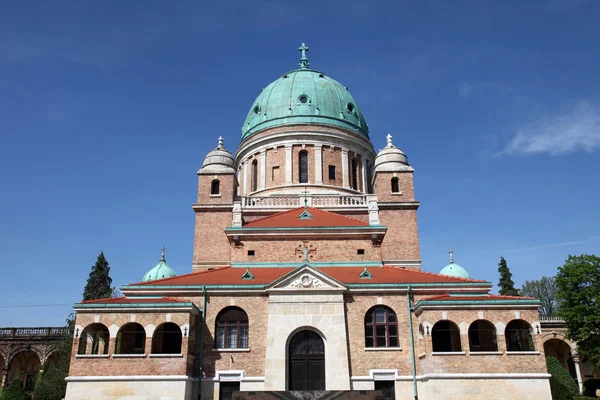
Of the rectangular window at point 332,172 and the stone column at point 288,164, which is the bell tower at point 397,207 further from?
the stone column at point 288,164

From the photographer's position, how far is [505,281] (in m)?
59.8

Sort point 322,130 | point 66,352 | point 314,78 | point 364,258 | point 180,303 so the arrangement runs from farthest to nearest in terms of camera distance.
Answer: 1. point 314,78
2. point 322,130
3. point 66,352
4. point 364,258
5. point 180,303

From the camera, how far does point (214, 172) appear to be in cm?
4034

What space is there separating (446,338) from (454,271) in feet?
78.8

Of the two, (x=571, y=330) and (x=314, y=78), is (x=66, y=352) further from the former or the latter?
(x=571, y=330)

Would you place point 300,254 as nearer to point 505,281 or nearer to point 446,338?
point 446,338

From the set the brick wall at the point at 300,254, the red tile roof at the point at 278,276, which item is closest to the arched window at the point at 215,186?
the brick wall at the point at 300,254

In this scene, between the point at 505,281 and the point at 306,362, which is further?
the point at 505,281

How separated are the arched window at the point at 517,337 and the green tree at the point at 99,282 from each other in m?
36.1

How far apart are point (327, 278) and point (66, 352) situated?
23.1 meters

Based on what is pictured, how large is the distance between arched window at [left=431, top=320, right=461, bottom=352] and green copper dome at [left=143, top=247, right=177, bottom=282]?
3195cm

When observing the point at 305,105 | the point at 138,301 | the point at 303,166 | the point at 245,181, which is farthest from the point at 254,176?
the point at 138,301

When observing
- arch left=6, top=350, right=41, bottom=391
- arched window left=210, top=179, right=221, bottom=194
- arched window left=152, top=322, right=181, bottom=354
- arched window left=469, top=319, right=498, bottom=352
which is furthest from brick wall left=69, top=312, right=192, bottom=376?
arch left=6, top=350, right=41, bottom=391

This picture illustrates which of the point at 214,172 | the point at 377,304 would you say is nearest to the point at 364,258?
the point at 377,304
